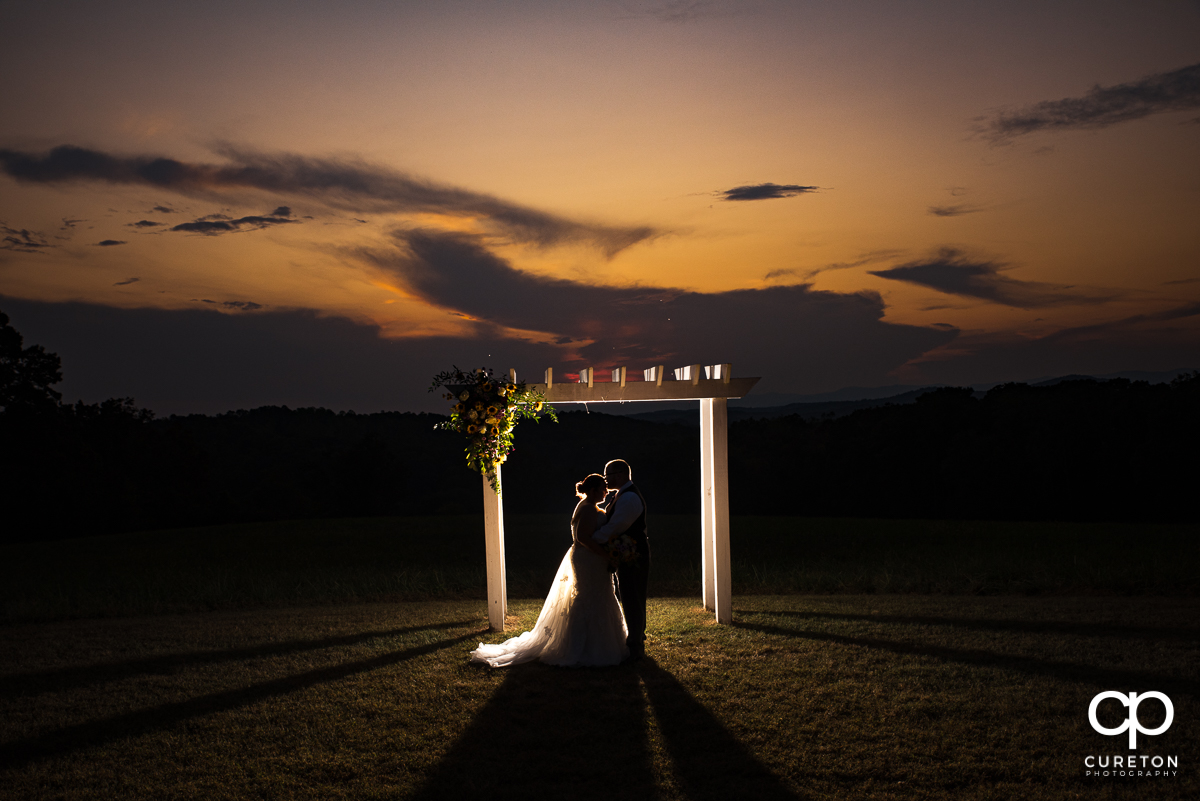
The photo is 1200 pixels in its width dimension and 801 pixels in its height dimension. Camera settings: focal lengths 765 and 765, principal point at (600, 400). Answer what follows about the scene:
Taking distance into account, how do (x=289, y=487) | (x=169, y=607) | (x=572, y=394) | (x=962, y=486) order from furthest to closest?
1. (x=289, y=487)
2. (x=962, y=486)
3. (x=169, y=607)
4. (x=572, y=394)

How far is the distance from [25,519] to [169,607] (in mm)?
26913

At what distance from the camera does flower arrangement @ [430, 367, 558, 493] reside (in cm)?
916

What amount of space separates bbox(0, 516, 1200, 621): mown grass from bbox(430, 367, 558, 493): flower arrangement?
5.47 meters

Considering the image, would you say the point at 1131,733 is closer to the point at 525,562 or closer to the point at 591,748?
the point at 591,748

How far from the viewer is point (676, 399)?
1001 cm

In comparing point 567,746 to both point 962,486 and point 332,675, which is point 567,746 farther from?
point 962,486

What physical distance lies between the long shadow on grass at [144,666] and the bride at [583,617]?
7.48ft

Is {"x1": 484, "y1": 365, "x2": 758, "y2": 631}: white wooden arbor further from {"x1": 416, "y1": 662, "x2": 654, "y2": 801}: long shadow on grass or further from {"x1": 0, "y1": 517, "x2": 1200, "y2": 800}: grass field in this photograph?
{"x1": 416, "y1": 662, "x2": 654, "y2": 801}: long shadow on grass

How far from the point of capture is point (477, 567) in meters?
17.3

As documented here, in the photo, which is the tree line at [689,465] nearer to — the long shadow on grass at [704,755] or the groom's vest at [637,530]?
the groom's vest at [637,530]

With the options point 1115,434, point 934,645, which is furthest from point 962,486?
point 934,645

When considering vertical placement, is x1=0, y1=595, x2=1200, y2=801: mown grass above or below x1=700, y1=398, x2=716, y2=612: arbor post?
below

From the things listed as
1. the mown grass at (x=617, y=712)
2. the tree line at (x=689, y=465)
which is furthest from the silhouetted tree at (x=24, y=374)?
the mown grass at (x=617, y=712)

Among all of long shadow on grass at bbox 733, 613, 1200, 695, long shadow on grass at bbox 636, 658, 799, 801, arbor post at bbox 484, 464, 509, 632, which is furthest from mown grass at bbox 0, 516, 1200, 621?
long shadow on grass at bbox 636, 658, 799, 801
